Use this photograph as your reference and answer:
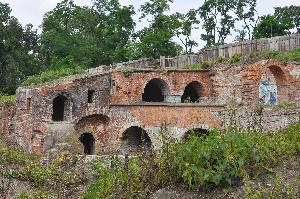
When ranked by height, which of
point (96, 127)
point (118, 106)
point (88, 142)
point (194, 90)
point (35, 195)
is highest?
point (194, 90)

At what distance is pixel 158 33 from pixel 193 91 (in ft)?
44.0

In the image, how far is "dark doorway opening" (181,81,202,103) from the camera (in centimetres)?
3000

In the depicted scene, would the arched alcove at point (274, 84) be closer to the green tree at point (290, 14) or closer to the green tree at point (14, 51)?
the green tree at point (290, 14)

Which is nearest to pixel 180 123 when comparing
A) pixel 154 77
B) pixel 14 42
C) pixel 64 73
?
pixel 154 77

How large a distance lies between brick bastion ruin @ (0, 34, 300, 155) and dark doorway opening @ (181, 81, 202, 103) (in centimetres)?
127

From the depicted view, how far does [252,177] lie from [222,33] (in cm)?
4755

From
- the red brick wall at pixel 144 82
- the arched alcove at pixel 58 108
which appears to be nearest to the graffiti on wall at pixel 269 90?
the red brick wall at pixel 144 82

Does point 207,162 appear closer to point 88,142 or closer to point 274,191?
point 274,191

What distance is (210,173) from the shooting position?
555 cm

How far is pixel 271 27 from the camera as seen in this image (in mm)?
44188

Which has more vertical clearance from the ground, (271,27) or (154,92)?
(271,27)

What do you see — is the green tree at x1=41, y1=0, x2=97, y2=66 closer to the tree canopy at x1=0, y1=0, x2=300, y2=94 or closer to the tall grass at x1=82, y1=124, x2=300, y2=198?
the tree canopy at x1=0, y1=0, x2=300, y2=94

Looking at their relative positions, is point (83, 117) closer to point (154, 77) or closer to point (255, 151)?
point (154, 77)

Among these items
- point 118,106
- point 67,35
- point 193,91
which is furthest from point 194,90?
point 67,35
